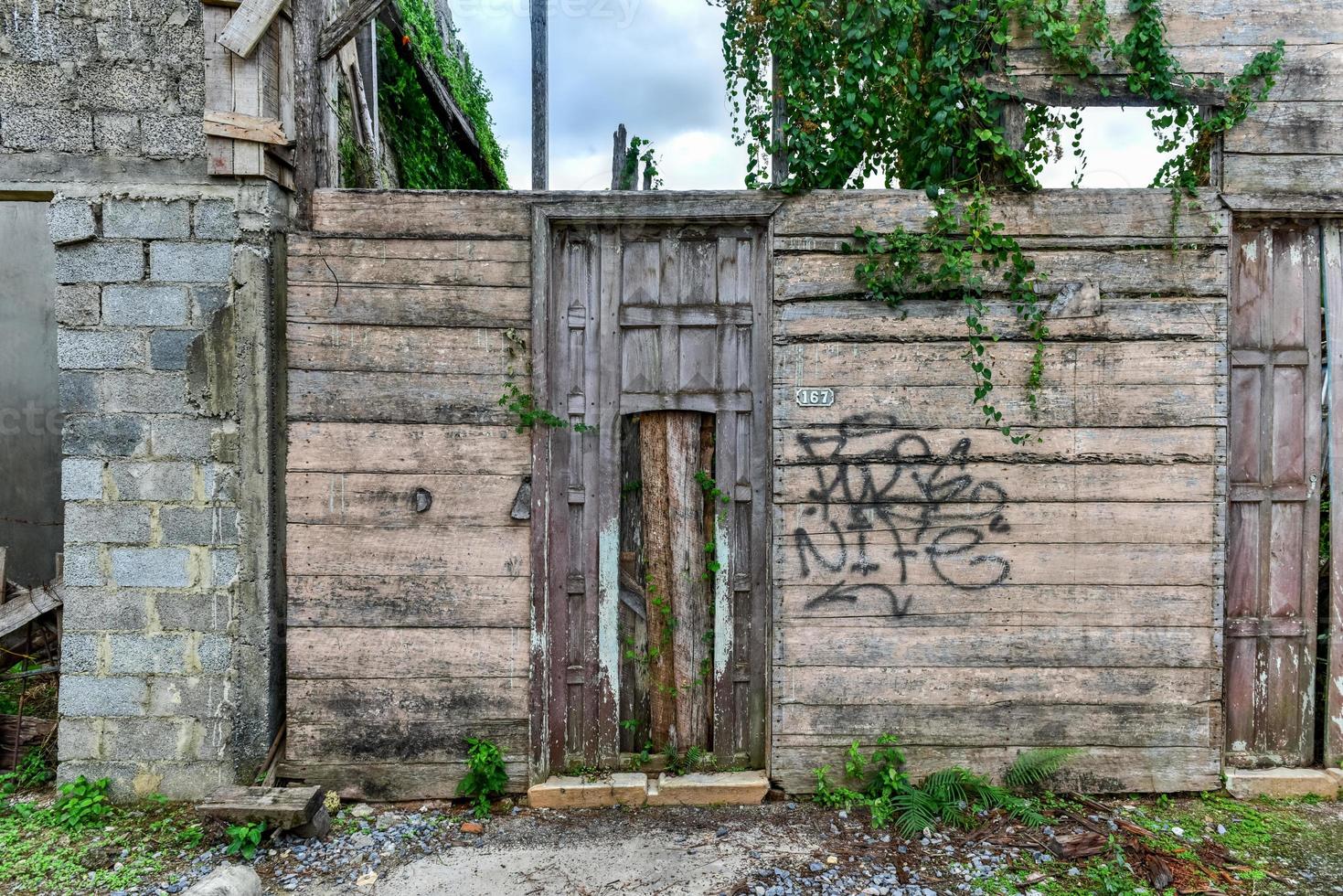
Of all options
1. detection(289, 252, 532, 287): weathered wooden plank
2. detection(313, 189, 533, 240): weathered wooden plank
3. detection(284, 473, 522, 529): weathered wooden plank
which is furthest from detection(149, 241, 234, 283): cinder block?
detection(284, 473, 522, 529): weathered wooden plank

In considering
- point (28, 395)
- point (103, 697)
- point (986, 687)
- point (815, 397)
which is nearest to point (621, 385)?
point (815, 397)

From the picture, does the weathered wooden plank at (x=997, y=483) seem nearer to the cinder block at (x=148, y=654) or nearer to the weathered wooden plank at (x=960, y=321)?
the weathered wooden plank at (x=960, y=321)

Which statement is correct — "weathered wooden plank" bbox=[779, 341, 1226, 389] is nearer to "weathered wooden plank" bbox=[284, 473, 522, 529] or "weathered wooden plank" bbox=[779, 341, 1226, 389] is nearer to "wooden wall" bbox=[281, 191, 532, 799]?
"wooden wall" bbox=[281, 191, 532, 799]

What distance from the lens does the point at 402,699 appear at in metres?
3.75

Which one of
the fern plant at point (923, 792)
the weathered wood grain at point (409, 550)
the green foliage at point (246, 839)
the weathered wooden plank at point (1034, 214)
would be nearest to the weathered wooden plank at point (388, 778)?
the green foliage at point (246, 839)

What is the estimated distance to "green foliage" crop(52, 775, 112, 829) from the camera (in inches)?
139

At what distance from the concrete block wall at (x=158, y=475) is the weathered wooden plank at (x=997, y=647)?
9.04 ft

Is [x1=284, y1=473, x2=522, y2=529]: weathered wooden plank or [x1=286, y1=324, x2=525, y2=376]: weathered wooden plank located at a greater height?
[x1=286, y1=324, x2=525, y2=376]: weathered wooden plank

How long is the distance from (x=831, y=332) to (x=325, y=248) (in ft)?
8.41

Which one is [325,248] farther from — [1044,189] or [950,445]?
[1044,189]

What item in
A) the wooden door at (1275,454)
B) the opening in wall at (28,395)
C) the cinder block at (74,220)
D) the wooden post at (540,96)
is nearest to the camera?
the cinder block at (74,220)

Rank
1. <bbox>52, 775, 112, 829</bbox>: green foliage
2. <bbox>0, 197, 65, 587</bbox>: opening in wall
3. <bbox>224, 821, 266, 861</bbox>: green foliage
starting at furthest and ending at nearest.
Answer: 1. <bbox>0, 197, 65, 587</bbox>: opening in wall
2. <bbox>52, 775, 112, 829</bbox>: green foliage
3. <bbox>224, 821, 266, 861</bbox>: green foliage

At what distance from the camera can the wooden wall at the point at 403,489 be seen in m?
3.72

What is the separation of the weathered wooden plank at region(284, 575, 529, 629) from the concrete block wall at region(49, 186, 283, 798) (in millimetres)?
252
